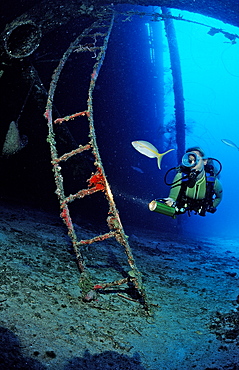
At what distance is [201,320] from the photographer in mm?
3010

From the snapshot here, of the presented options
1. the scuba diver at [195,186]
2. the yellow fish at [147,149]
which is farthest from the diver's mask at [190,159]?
the yellow fish at [147,149]

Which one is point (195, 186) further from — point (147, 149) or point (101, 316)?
point (101, 316)

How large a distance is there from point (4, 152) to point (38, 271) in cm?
487

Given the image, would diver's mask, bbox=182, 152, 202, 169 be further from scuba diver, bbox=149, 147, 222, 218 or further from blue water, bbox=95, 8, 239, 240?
blue water, bbox=95, 8, 239, 240

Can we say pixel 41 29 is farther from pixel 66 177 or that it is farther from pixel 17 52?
pixel 66 177

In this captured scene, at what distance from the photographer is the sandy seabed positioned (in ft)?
6.47

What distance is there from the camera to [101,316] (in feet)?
8.77

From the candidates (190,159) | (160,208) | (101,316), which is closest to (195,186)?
(190,159)

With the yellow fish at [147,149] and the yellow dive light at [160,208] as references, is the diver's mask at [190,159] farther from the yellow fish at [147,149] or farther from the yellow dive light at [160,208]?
the yellow fish at [147,149]

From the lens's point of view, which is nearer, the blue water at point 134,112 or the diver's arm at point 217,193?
the diver's arm at point 217,193

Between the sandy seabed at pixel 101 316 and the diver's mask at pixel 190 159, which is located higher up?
the diver's mask at pixel 190 159

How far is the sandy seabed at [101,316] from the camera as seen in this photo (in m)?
1.97

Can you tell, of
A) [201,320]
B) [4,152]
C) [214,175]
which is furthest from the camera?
[4,152]

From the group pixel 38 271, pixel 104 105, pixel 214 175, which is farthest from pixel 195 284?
pixel 104 105
